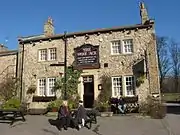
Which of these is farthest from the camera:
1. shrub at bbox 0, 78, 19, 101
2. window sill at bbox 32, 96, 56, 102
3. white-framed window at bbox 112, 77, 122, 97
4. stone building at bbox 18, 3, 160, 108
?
shrub at bbox 0, 78, 19, 101

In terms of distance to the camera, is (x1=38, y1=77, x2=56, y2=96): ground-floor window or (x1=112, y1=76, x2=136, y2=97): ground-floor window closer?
(x1=112, y1=76, x2=136, y2=97): ground-floor window

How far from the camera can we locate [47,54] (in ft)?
70.9

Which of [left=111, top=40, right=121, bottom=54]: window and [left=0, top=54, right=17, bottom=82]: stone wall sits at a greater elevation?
[left=111, top=40, right=121, bottom=54]: window

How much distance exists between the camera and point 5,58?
23.9 m

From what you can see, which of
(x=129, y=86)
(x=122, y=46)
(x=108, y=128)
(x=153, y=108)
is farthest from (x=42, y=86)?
(x=108, y=128)

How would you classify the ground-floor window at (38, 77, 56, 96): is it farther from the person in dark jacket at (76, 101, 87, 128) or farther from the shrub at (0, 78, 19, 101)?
the person in dark jacket at (76, 101, 87, 128)

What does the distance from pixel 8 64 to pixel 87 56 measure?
8324mm

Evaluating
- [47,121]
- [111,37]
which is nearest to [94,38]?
[111,37]

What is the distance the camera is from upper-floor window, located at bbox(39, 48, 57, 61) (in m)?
21.5

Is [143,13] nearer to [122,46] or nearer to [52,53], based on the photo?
[122,46]

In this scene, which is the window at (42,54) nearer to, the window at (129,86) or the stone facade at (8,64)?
the stone facade at (8,64)

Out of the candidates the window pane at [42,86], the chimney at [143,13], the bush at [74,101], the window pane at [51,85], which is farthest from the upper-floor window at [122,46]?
the window pane at [42,86]

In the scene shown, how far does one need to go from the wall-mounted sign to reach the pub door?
0.99m

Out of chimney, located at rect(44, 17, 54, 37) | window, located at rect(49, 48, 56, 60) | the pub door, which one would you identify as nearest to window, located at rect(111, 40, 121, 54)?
the pub door
